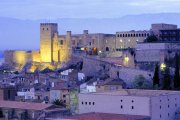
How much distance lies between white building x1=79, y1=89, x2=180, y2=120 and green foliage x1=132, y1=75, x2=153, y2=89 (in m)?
6.24

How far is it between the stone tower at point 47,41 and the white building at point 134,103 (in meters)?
26.2

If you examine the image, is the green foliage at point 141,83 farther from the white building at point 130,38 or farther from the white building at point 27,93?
the white building at point 130,38

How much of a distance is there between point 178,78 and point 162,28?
48.7 feet

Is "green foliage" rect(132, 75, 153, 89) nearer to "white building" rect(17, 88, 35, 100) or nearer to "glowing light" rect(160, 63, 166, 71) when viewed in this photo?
"glowing light" rect(160, 63, 166, 71)

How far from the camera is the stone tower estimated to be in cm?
6085

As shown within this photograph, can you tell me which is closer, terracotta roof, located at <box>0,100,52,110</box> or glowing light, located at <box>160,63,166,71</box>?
terracotta roof, located at <box>0,100,52,110</box>

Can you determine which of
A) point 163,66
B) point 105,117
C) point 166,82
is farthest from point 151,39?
point 105,117

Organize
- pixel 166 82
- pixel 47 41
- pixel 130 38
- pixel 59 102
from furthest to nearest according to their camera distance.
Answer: pixel 47 41
pixel 130 38
pixel 166 82
pixel 59 102

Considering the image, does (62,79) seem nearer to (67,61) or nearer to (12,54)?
→ (67,61)

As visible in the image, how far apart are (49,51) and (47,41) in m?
1.16

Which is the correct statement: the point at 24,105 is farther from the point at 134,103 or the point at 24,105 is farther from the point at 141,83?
the point at 141,83

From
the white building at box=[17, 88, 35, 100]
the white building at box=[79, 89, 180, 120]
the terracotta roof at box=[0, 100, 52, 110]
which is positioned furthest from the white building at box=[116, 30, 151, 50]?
the white building at box=[79, 89, 180, 120]

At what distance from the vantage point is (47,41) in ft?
201

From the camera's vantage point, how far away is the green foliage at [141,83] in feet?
136
